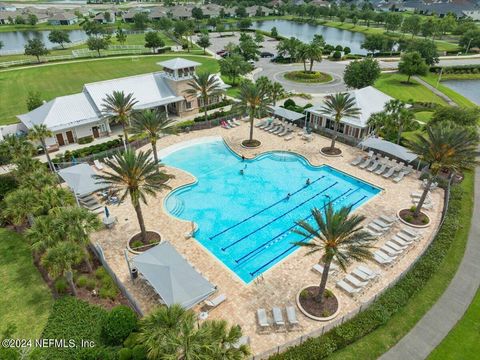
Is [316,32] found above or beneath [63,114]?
above

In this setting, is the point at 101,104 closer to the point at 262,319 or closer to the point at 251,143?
the point at 251,143

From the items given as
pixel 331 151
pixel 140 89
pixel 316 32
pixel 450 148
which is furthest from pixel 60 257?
pixel 316 32

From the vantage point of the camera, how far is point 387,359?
17578 mm

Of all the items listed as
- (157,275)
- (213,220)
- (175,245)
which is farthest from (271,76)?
(157,275)

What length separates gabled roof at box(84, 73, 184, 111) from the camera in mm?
43594

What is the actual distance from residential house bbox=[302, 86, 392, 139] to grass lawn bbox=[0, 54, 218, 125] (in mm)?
36721

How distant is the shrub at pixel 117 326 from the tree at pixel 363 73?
175 feet

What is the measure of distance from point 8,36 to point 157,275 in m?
146

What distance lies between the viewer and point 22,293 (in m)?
22.2

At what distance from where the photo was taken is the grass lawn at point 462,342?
58.6 feet

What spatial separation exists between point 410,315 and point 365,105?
29672mm

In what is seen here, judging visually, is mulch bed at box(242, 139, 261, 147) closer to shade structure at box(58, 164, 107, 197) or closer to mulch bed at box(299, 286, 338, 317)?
shade structure at box(58, 164, 107, 197)

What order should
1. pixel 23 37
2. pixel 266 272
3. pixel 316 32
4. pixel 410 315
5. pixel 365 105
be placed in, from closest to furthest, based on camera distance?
pixel 410 315 → pixel 266 272 → pixel 365 105 → pixel 23 37 → pixel 316 32

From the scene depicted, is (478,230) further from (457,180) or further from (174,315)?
(174,315)
